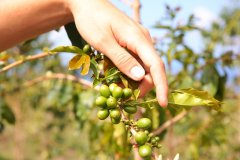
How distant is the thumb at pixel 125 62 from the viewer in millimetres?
1139

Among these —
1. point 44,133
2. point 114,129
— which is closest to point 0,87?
point 114,129

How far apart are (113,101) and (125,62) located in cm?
11

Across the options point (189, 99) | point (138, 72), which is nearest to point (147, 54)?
point (138, 72)

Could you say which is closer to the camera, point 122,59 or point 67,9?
point 122,59

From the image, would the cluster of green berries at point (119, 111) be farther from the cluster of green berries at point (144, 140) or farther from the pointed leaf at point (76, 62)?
the pointed leaf at point (76, 62)

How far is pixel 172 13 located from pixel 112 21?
1538 mm

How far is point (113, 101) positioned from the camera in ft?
3.74

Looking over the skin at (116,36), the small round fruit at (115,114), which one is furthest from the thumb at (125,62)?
the small round fruit at (115,114)

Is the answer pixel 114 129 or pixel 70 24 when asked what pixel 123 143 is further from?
pixel 70 24

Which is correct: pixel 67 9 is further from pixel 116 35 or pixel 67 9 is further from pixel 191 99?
pixel 191 99

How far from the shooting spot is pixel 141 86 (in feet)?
3.91

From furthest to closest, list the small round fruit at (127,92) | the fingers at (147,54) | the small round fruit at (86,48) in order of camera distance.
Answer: the small round fruit at (86,48), the small round fruit at (127,92), the fingers at (147,54)

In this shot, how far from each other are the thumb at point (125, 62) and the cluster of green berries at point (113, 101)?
0.16 feet

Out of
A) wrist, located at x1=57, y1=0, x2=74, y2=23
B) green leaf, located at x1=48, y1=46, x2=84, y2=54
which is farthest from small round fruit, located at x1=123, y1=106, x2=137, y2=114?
wrist, located at x1=57, y1=0, x2=74, y2=23
